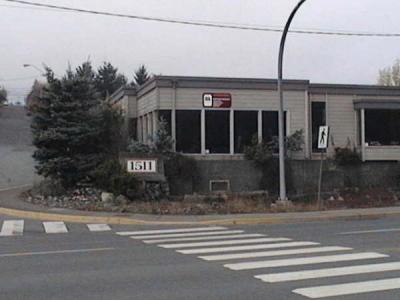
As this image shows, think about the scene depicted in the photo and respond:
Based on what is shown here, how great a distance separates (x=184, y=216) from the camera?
824 inches

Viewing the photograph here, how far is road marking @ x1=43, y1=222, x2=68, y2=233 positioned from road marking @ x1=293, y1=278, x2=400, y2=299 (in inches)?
422

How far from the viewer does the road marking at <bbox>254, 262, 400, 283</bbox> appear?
918 centimetres

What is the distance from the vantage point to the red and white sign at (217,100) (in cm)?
2895

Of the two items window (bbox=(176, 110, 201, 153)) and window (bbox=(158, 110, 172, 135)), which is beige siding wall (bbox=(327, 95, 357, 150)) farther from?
window (bbox=(158, 110, 172, 135))

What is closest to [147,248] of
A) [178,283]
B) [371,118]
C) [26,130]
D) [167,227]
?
[178,283]

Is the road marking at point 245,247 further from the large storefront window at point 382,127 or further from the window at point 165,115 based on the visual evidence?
the large storefront window at point 382,127

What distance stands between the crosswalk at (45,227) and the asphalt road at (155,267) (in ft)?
1.90

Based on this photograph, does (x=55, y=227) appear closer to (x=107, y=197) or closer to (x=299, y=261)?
(x=107, y=197)

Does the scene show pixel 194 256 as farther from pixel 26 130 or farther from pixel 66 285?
pixel 26 130

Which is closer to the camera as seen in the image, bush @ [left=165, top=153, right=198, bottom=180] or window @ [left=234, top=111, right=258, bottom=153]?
bush @ [left=165, top=153, right=198, bottom=180]

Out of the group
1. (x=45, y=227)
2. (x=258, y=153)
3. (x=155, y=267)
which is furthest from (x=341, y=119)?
(x=155, y=267)

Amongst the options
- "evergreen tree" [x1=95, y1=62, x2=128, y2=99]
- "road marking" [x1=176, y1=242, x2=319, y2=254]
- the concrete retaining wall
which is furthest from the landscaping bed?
"evergreen tree" [x1=95, y1=62, x2=128, y2=99]

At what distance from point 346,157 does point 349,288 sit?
2194 centimetres

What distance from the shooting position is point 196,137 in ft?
94.8
